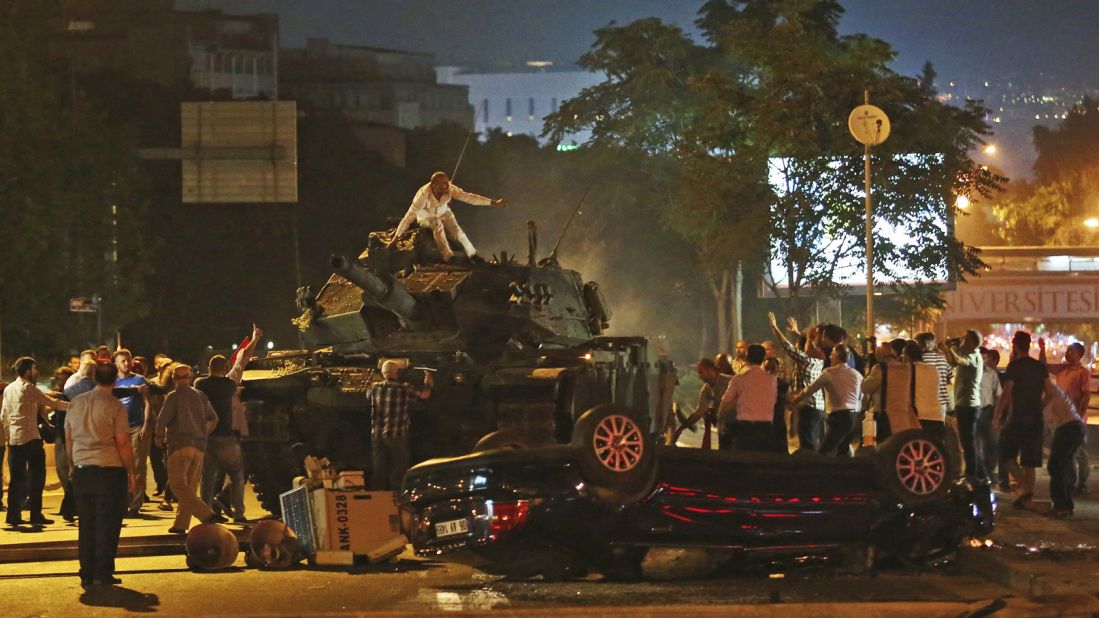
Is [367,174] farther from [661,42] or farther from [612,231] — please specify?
[661,42]

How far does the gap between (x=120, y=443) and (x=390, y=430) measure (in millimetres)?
2650

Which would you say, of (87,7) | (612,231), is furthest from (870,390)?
(87,7)

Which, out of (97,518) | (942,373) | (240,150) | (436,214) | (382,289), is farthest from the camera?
(240,150)

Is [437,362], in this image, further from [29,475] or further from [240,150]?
[240,150]

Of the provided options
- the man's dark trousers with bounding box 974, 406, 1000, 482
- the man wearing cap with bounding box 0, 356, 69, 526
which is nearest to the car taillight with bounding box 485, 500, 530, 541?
the man wearing cap with bounding box 0, 356, 69, 526

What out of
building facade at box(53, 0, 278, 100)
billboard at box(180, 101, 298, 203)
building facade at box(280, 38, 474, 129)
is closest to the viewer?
billboard at box(180, 101, 298, 203)

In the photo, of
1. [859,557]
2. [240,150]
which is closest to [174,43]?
[240,150]

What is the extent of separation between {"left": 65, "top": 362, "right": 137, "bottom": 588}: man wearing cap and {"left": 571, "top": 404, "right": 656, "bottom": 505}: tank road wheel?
337cm

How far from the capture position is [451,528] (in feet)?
33.1

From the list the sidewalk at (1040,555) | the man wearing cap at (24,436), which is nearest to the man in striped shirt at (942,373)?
the sidewalk at (1040,555)

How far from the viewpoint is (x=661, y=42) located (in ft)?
131

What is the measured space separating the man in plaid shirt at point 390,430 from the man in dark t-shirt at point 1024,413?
5.48 meters

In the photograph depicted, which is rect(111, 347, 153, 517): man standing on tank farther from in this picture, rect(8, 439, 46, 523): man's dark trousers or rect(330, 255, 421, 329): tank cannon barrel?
rect(330, 255, 421, 329): tank cannon barrel

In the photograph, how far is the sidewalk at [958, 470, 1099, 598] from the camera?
33.5 ft
